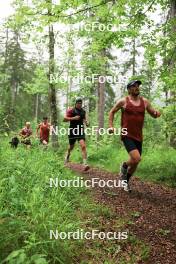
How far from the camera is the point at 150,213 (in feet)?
22.7

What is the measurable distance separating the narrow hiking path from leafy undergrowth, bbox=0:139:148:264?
0.19 m

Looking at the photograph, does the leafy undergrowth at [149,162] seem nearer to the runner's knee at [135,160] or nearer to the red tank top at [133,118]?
the runner's knee at [135,160]

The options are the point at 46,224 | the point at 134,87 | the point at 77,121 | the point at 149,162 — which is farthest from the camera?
the point at 149,162

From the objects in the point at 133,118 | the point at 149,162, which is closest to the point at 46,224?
the point at 133,118

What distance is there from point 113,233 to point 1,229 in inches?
77.1

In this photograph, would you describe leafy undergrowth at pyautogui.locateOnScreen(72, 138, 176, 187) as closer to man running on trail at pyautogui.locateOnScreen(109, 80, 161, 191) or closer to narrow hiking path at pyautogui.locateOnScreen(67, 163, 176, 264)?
narrow hiking path at pyautogui.locateOnScreen(67, 163, 176, 264)

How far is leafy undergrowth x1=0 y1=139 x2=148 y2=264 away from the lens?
13.6 ft

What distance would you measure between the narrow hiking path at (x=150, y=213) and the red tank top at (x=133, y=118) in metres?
1.19

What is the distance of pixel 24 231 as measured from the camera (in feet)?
13.9

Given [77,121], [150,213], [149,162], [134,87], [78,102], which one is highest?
[134,87]

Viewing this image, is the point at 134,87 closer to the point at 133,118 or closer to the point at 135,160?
the point at 133,118

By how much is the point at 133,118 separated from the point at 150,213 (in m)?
2.00

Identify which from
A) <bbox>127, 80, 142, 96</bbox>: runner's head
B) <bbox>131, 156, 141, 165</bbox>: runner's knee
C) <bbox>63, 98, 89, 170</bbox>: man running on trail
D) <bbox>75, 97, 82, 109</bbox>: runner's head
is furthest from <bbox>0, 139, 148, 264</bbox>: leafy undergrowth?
<bbox>75, 97, 82, 109</bbox>: runner's head

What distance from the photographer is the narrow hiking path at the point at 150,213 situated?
5.32 meters
